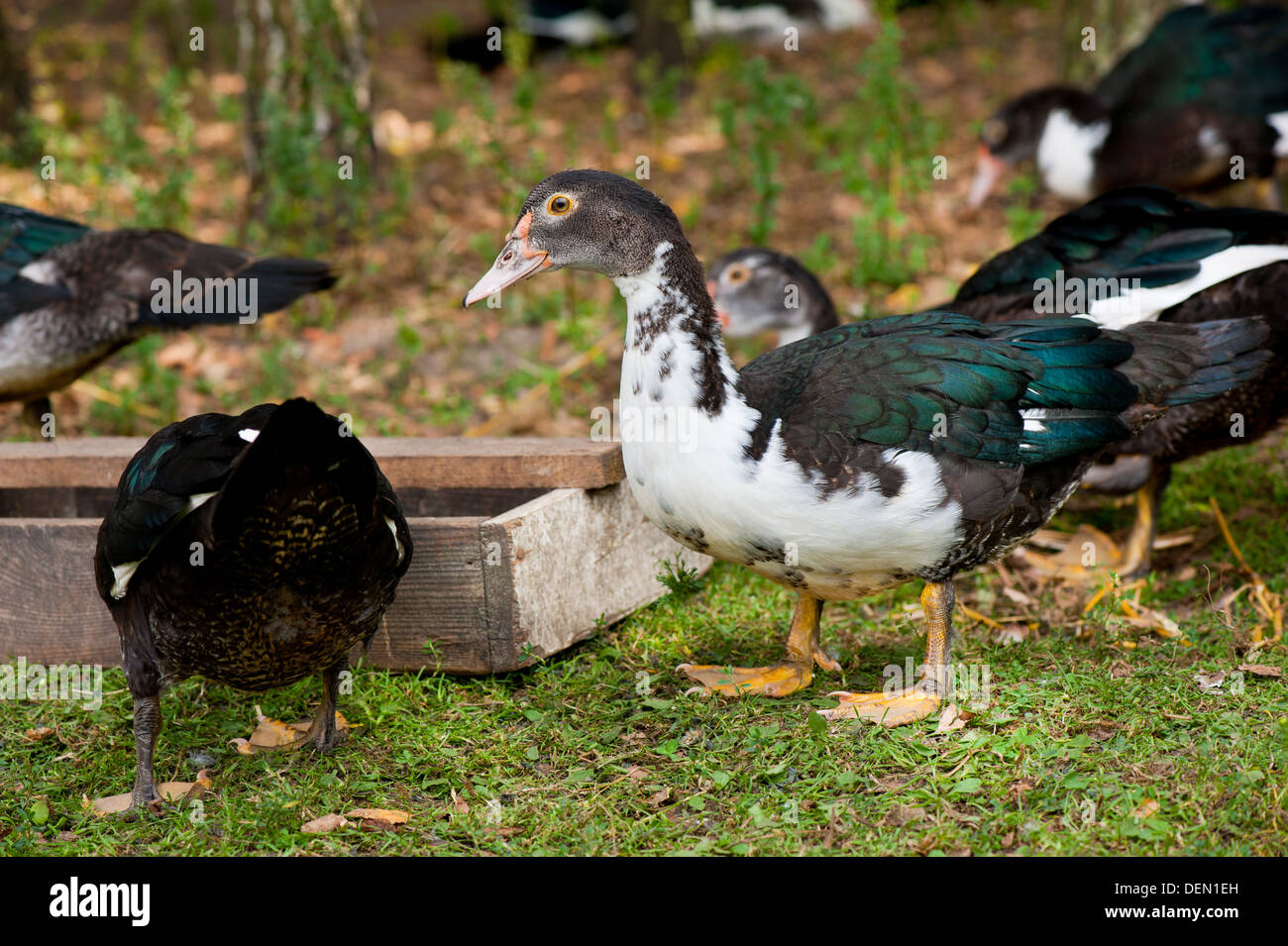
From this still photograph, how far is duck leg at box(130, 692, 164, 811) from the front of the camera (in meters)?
3.45

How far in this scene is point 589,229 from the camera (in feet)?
11.6

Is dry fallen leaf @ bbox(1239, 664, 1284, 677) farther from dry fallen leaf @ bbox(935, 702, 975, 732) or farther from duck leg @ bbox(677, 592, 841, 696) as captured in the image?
duck leg @ bbox(677, 592, 841, 696)

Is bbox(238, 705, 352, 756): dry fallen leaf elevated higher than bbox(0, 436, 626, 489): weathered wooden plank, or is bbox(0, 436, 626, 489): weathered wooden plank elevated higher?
bbox(0, 436, 626, 489): weathered wooden plank

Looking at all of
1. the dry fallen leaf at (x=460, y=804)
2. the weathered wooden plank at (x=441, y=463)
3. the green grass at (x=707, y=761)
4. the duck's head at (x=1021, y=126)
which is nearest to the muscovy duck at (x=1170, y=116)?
the duck's head at (x=1021, y=126)

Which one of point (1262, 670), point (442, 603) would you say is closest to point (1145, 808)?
point (1262, 670)

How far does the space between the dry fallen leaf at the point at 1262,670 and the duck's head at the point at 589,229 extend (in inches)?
80.2

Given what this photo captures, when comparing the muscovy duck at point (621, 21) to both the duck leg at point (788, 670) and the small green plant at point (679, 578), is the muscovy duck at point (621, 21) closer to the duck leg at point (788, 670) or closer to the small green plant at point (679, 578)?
the small green plant at point (679, 578)

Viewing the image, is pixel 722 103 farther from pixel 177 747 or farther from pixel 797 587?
pixel 177 747

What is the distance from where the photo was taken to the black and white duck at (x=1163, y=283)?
4410 millimetres

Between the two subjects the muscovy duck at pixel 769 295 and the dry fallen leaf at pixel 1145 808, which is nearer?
the dry fallen leaf at pixel 1145 808

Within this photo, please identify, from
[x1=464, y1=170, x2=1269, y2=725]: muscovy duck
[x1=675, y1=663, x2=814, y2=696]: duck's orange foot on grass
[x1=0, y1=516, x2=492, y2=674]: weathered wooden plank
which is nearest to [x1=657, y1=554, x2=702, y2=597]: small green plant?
[x1=675, y1=663, x2=814, y2=696]: duck's orange foot on grass

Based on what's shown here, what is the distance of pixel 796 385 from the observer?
362 centimetres

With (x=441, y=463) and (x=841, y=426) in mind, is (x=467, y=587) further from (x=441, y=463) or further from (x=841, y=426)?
(x=841, y=426)

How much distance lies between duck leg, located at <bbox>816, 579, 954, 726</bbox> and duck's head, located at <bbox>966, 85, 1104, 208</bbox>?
13.0ft
